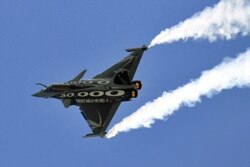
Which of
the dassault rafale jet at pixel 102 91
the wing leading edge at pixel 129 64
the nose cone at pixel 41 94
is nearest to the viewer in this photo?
the dassault rafale jet at pixel 102 91

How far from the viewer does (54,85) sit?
14388 centimetres

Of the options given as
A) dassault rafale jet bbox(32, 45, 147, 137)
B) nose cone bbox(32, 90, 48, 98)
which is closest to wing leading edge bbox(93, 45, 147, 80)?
dassault rafale jet bbox(32, 45, 147, 137)

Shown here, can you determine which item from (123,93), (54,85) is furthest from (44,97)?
(123,93)

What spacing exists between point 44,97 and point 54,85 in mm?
2476

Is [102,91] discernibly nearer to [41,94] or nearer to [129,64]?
[129,64]

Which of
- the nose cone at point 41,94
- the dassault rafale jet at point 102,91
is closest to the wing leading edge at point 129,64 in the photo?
the dassault rafale jet at point 102,91

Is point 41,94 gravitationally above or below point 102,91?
above

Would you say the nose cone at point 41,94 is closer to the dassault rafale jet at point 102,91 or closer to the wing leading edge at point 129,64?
the dassault rafale jet at point 102,91

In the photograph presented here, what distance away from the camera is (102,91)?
463ft

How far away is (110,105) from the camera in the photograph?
143m

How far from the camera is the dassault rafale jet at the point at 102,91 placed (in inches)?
5531

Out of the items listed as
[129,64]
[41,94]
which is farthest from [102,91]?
[41,94]

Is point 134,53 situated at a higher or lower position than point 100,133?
higher

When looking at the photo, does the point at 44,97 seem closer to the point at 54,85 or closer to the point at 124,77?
the point at 54,85
